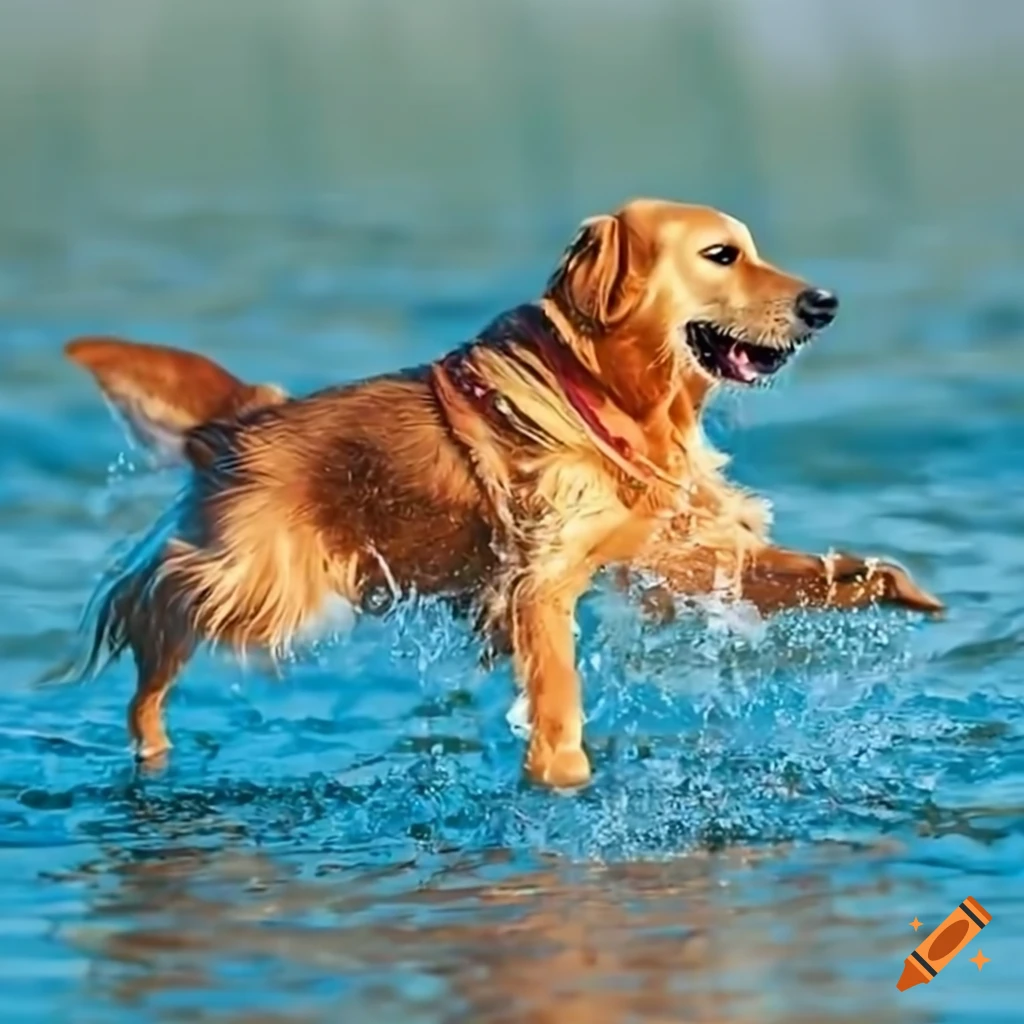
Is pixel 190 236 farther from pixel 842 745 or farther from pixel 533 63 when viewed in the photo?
pixel 842 745

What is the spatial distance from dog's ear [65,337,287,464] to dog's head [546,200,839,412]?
2.34 ft

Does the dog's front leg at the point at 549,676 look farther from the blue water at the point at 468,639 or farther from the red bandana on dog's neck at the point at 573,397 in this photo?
the red bandana on dog's neck at the point at 573,397

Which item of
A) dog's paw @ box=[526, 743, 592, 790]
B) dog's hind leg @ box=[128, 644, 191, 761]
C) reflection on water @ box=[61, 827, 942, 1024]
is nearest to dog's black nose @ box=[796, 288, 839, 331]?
dog's paw @ box=[526, 743, 592, 790]

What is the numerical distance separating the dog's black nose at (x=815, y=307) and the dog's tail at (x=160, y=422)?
42.6 inches

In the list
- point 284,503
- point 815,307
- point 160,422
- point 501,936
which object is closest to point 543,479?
point 284,503

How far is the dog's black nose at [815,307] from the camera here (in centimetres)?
480

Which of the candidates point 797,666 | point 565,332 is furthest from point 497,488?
point 797,666

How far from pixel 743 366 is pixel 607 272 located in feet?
1.11

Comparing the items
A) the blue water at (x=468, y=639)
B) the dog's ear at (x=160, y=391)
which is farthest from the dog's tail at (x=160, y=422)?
the blue water at (x=468, y=639)

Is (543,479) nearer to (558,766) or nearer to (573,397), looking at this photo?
(573,397)

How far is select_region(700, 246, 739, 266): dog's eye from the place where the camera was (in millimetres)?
4859

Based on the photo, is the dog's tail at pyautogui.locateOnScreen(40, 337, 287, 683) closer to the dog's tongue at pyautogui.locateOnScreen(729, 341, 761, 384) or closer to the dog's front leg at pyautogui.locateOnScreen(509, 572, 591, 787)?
the dog's front leg at pyautogui.locateOnScreen(509, 572, 591, 787)

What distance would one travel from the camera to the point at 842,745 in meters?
5.07

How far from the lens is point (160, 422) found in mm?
5055
